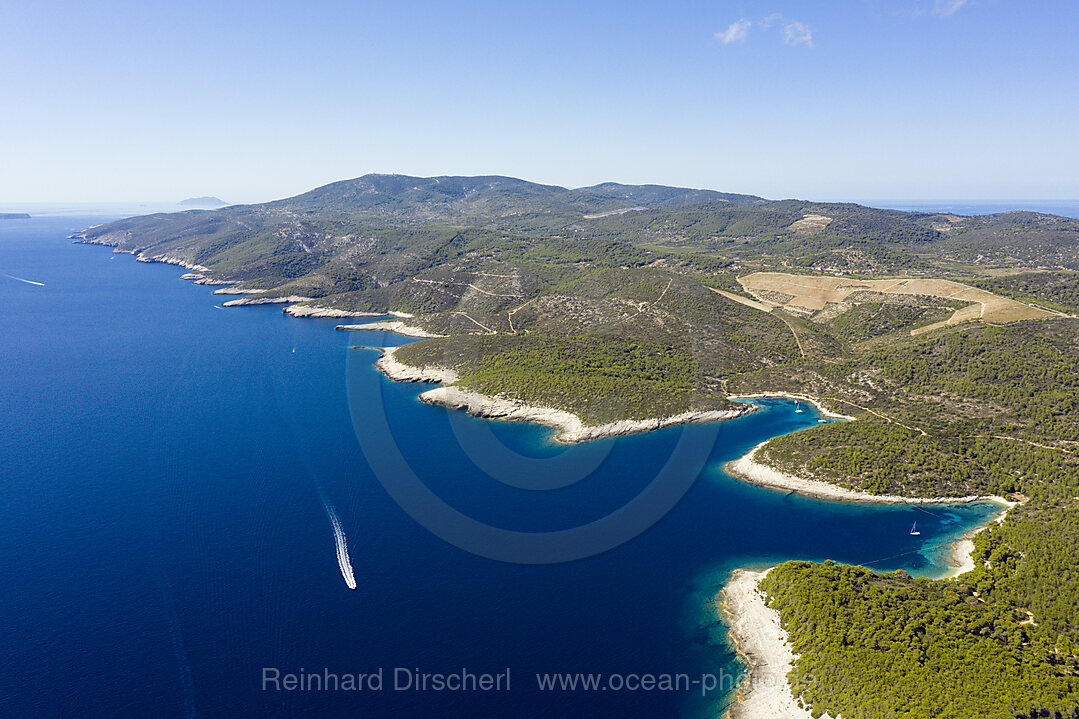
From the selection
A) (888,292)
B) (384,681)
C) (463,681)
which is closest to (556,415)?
(463,681)

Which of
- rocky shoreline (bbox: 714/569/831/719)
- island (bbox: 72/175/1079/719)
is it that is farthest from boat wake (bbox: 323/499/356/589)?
island (bbox: 72/175/1079/719)

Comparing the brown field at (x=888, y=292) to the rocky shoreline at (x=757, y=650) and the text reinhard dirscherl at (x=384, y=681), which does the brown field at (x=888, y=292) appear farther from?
the text reinhard dirscherl at (x=384, y=681)

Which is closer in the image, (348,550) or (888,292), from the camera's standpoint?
(348,550)

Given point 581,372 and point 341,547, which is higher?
point 581,372

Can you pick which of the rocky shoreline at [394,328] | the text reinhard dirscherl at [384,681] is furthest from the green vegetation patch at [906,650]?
the rocky shoreline at [394,328]

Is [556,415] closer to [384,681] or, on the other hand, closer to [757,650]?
[757,650]
